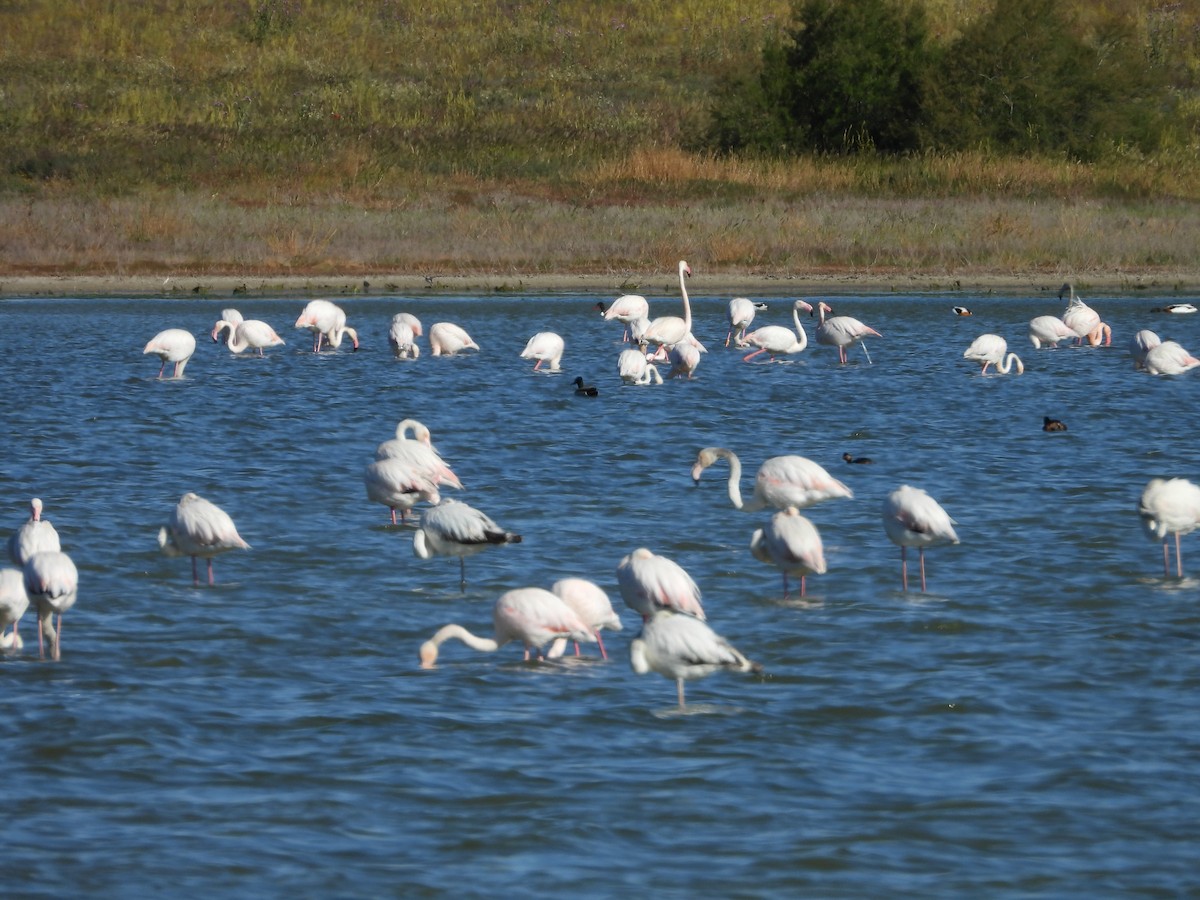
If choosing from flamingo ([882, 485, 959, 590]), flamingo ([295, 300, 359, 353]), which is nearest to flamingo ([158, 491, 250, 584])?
flamingo ([882, 485, 959, 590])

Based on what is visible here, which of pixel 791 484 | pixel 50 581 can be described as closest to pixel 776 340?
pixel 791 484

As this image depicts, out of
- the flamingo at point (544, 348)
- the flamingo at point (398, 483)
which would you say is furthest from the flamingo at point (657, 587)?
the flamingo at point (544, 348)

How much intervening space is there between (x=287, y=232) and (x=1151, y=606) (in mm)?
25674

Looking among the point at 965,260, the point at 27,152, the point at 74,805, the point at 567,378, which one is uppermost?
the point at 27,152

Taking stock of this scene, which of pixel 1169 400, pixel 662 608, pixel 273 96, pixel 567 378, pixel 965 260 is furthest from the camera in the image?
pixel 273 96

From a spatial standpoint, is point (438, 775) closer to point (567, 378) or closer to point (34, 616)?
point (34, 616)

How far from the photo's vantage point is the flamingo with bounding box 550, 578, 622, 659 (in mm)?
8258

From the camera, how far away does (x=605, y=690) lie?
797 centimetres

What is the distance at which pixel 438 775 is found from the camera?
689cm

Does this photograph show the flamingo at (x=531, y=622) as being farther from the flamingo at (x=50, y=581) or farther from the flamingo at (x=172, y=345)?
the flamingo at (x=172, y=345)

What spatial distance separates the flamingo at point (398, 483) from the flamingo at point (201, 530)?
1.64 metres

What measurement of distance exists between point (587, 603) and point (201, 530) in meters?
2.62

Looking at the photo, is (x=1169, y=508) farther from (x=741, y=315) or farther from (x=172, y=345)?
(x=741, y=315)

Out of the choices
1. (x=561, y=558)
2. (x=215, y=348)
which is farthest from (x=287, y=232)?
(x=561, y=558)
